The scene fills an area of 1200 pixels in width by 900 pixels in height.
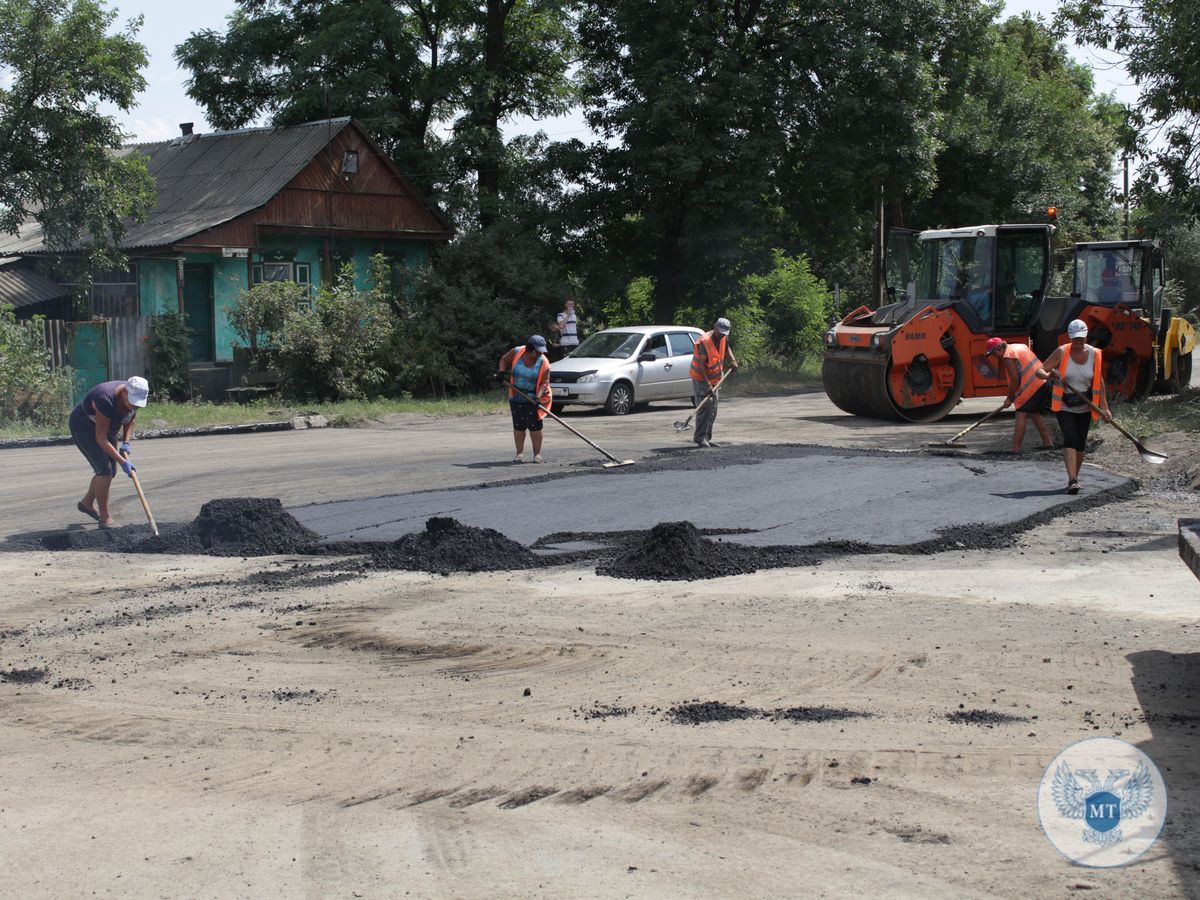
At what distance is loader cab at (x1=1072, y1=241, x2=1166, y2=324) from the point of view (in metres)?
23.1

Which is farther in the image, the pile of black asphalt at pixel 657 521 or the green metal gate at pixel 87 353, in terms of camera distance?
the green metal gate at pixel 87 353

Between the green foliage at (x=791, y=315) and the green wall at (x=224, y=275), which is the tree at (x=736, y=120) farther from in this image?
the green wall at (x=224, y=275)

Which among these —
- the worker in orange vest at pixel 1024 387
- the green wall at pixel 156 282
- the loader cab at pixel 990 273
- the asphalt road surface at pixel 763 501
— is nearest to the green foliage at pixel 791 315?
the green wall at pixel 156 282

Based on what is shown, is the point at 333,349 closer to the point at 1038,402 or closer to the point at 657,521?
the point at 1038,402

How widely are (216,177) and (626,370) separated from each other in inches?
530

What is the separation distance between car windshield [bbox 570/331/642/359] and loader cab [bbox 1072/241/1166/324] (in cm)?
806

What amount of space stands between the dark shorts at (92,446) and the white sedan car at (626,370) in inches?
486

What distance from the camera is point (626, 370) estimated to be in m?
24.5

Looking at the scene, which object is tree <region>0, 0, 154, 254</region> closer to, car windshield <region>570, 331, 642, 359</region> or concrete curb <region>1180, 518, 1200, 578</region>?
car windshield <region>570, 331, 642, 359</region>

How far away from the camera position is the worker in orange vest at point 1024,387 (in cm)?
1562

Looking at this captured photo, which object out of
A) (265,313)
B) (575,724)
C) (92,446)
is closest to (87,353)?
(265,313)

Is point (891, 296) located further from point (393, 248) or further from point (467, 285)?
point (393, 248)

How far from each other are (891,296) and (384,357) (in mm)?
10347

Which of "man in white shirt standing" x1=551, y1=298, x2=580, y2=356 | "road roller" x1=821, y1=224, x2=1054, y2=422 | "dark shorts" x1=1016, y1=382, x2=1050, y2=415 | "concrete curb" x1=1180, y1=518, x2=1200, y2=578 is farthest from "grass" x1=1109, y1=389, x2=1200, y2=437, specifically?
"man in white shirt standing" x1=551, y1=298, x2=580, y2=356
